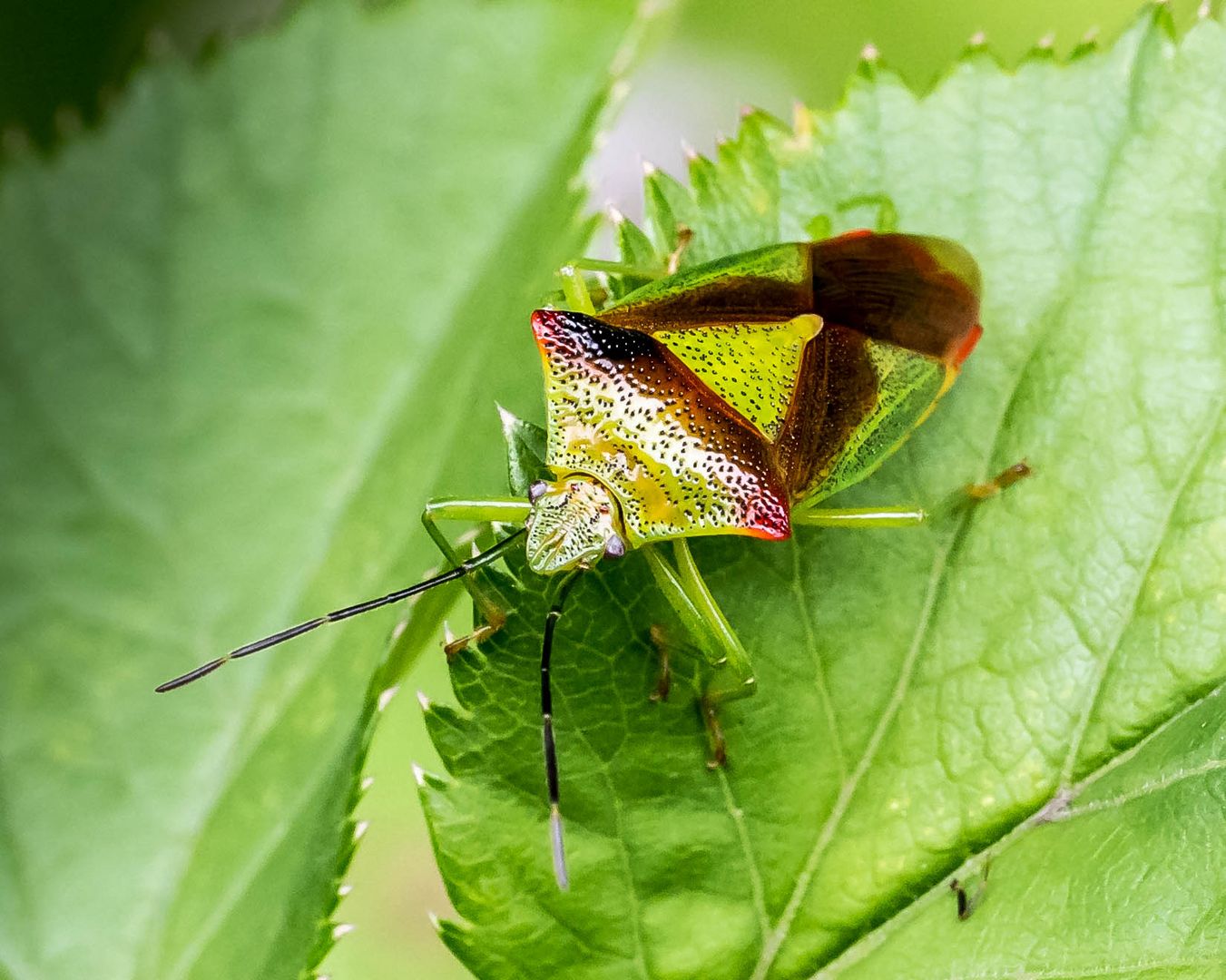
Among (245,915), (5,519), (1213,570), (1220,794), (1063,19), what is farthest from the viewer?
(1063,19)

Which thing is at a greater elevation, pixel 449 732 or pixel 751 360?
pixel 751 360

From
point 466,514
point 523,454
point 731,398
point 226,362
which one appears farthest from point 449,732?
point 226,362

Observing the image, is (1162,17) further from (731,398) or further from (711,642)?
(711,642)

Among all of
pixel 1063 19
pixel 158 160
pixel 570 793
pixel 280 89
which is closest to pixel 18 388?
pixel 158 160

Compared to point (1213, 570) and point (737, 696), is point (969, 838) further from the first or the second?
point (1213, 570)

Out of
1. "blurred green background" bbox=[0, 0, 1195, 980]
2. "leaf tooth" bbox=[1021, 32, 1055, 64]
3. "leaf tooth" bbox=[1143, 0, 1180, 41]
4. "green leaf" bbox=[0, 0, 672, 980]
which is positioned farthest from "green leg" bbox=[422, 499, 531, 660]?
"leaf tooth" bbox=[1143, 0, 1180, 41]

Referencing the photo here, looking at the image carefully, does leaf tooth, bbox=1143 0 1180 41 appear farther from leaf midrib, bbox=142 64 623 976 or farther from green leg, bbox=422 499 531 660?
green leg, bbox=422 499 531 660

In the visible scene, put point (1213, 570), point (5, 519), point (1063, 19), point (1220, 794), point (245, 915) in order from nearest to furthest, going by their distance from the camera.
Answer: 1. point (1220, 794)
2. point (1213, 570)
3. point (245, 915)
4. point (5, 519)
5. point (1063, 19)
